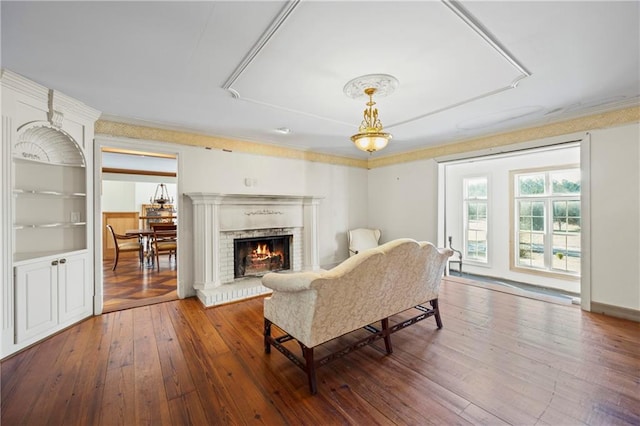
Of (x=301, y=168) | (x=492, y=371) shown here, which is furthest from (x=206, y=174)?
(x=492, y=371)

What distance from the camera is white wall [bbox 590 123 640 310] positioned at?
2980mm

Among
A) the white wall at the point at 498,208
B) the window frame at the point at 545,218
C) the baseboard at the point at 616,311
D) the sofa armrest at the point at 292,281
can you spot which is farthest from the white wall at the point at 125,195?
the baseboard at the point at 616,311

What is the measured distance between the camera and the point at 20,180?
2711 millimetres

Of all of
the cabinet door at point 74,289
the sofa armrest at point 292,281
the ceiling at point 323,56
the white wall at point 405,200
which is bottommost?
the cabinet door at point 74,289

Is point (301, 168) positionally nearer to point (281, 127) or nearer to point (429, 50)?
point (281, 127)

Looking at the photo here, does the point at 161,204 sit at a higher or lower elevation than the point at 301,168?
lower

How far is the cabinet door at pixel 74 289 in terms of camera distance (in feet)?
9.16

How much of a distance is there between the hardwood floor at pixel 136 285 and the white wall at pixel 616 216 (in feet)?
18.5

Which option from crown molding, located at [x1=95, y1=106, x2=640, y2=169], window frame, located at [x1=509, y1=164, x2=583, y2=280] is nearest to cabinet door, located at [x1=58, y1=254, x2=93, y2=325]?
crown molding, located at [x1=95, y1=106, x2=640, y2=169]

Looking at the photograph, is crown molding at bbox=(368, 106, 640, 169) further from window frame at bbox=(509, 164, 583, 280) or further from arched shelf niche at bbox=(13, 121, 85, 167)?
arched shelf niche at bbox=(13, 121, 85, 167)

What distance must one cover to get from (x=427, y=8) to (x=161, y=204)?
29.1 ft

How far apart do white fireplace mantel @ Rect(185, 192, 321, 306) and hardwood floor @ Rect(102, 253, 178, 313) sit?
0.64 m

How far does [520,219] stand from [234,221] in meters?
6.06

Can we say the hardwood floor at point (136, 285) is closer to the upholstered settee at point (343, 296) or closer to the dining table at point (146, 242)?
the dining table at point (146, 242)
